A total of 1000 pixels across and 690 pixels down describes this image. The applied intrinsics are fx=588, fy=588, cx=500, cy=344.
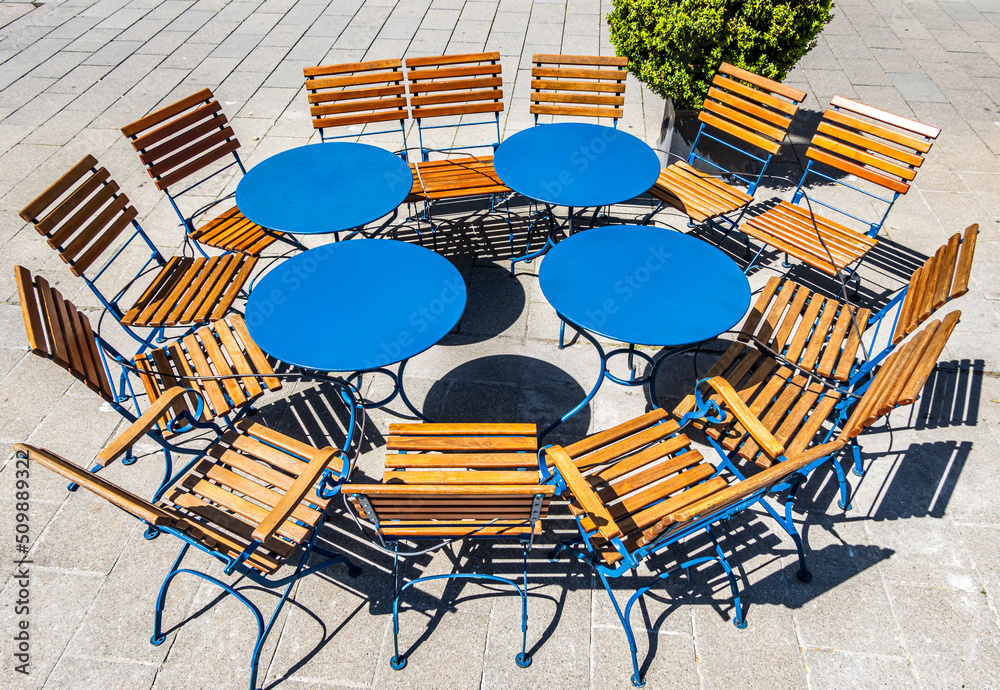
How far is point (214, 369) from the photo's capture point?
3395 millimetres

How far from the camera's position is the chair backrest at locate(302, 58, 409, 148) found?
4961 millimetres

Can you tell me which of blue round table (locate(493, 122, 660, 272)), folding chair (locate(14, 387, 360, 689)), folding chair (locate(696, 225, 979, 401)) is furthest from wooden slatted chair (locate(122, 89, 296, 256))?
folding chair (locate(696, 225, 979, 401))

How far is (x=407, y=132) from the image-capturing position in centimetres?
639

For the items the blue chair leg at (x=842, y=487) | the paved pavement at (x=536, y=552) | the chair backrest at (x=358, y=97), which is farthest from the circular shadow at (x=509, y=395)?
the chair backrest at (x=358, y=97)

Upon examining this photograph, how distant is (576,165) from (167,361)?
118 inches

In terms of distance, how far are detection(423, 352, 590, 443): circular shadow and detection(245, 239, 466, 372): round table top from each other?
84 centimetres

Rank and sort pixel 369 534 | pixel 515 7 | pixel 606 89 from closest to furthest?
1. pixel 369 534
2. pixel 606 89
3. pixel 515 7

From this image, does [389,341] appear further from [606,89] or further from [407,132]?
[407,132]

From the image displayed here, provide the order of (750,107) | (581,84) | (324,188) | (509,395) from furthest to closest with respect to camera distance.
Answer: (581,84), (750,107), (324,188), (509,395)

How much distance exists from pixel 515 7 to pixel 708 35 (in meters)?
5.06

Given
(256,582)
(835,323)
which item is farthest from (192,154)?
(835,323)

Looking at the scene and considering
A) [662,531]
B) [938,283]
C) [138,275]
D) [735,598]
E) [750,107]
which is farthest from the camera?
[750,107]

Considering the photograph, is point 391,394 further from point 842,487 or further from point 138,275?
point 842,487

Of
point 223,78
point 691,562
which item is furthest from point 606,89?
point 223,78
